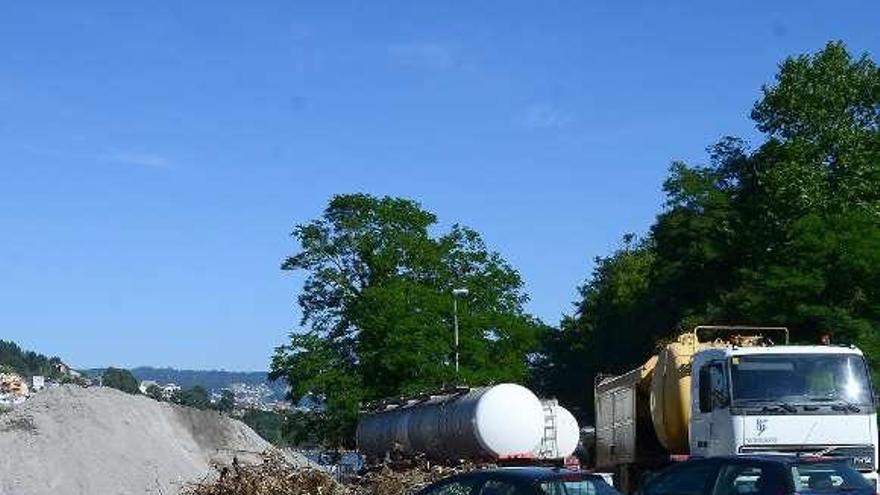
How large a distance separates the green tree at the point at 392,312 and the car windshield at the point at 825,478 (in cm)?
4661

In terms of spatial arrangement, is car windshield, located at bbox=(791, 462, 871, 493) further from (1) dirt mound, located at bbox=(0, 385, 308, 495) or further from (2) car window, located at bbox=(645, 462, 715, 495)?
(1) dirt mound, located at bbox=(0, 385, 308, 495)

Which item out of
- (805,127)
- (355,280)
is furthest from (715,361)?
(355,280)

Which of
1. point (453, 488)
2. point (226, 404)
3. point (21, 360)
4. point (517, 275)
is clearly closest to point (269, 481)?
point (453, 488)

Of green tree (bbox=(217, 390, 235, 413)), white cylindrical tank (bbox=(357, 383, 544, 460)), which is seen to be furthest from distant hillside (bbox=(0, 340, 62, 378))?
white cylindrical tank (bbox=(357, 383, 544, 460))

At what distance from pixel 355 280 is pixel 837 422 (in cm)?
4770

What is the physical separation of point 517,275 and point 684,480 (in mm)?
53446

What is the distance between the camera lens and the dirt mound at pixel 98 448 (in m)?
23.0

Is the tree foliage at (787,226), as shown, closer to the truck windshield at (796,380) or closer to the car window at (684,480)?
the truck windshield at (796,380)

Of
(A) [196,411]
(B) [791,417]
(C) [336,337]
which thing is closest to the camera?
(B) [791,417]

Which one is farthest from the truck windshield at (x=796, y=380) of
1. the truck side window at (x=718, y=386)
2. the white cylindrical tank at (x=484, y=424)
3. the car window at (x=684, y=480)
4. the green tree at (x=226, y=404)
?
the green tree at (x=226, y=404)

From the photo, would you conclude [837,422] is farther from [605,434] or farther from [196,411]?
[196,411]

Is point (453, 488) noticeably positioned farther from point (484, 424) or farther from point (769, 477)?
point (484, 424)

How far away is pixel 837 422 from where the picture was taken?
69.4 ft

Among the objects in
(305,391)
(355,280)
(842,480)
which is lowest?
(842,480)
